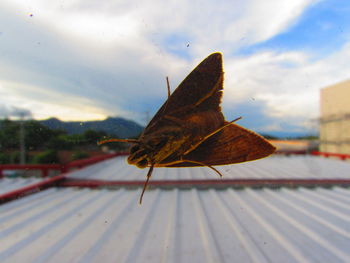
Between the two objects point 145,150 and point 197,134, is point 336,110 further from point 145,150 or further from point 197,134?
point 145,150

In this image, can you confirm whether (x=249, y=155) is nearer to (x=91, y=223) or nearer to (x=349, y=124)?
(x=349, y=124)

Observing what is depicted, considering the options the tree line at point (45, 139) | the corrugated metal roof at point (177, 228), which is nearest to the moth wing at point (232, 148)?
the tree line at point (45, 139)

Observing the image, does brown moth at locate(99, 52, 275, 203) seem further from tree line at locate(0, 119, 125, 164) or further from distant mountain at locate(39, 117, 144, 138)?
tree line at locate(0, 119, 125, 164)

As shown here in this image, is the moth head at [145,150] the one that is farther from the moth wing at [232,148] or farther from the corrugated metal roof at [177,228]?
the corrugated metal roof at [177,228]

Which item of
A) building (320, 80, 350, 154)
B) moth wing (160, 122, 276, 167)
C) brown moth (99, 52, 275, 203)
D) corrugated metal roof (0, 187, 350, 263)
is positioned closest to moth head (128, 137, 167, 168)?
brown moth (99, 52, 275, 203)

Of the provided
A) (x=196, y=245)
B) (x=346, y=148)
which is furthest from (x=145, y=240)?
(x=346, y=148)

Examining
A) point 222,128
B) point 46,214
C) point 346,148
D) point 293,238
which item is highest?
point 222,128
